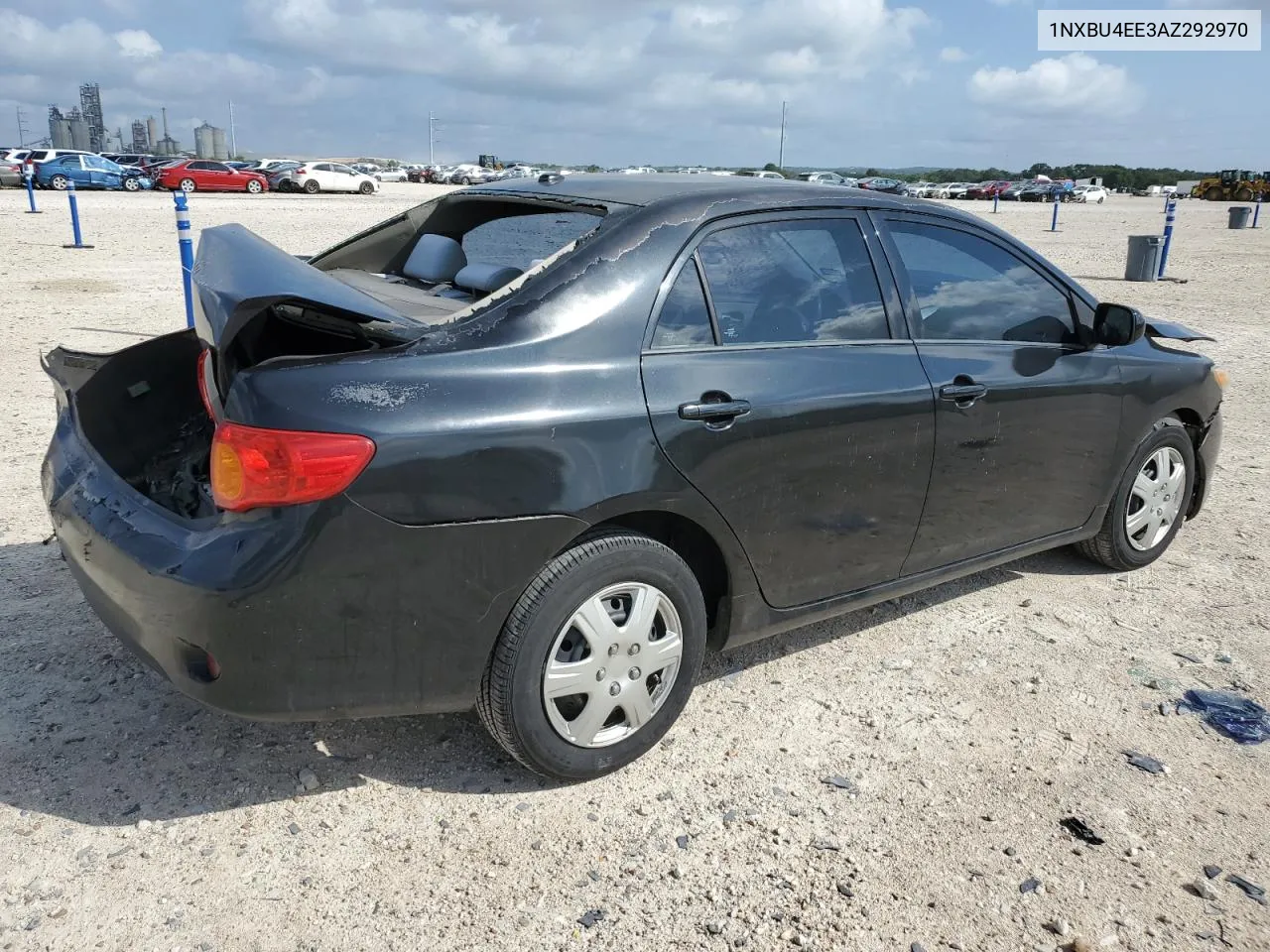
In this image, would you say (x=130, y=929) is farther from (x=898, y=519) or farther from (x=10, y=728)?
(x=898, y=519)

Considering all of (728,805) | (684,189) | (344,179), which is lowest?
(728,805)

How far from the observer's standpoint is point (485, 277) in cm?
322

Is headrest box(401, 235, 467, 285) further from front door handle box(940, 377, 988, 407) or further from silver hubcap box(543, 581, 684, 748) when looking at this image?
front door handle box(940, 377, 988, 407)

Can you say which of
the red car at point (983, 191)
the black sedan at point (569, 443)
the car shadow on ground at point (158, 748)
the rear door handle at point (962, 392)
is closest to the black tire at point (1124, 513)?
the black sedan at point (569, 443)

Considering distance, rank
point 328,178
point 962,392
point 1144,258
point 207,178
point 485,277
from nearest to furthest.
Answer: point 485,277
point 962,392
point 1144,258
point 207,178
point 328,178

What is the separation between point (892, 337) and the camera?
344 cm

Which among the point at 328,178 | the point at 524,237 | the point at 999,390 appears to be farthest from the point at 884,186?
the point at 328,178

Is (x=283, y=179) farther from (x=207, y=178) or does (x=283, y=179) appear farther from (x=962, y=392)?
(x=962, y=392)

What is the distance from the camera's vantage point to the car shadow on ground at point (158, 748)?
284 centimetres

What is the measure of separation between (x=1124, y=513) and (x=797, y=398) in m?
2.18

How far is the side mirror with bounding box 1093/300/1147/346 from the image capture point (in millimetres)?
3929

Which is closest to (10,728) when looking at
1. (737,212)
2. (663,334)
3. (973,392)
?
(663,334)

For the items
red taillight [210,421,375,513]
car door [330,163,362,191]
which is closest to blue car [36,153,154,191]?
car door [330,163,362,191]

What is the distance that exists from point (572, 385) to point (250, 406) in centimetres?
81
